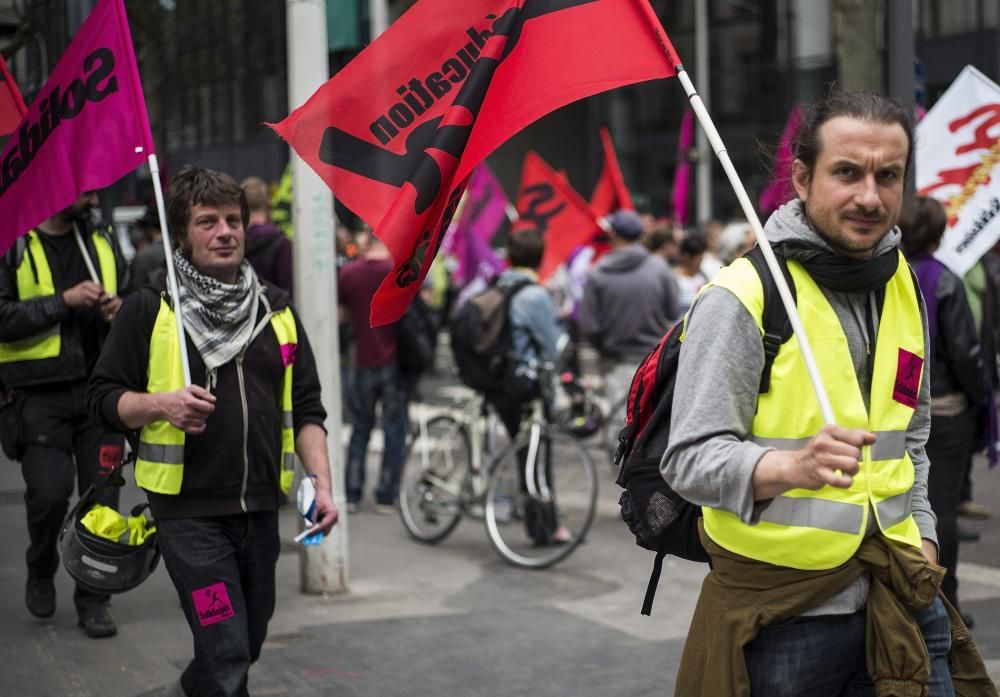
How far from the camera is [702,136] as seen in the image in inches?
1182

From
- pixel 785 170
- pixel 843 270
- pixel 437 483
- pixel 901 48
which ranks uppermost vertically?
pixel 901 48

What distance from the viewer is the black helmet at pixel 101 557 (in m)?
4.41

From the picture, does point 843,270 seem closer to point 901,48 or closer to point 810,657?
point 810,657

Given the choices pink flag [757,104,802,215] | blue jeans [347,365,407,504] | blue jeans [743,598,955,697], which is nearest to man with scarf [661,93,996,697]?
blue jeans [743,598,955,697]

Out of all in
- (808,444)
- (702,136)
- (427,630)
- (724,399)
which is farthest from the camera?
(702,136)

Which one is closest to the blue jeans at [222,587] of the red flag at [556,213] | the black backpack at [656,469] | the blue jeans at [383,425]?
the black backpack at [656,469]

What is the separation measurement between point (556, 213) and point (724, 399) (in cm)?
1004

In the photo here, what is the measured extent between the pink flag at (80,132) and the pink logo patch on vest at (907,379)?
8.98 ft

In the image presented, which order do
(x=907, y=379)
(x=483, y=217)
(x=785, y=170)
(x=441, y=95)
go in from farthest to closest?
(x=483, y=217) < (x=441, y=95) < (x=785, y=170) < (x=907, y=379)

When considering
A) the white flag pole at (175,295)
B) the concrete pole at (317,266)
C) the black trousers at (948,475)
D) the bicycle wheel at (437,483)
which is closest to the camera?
the white flag pole at (175,295)

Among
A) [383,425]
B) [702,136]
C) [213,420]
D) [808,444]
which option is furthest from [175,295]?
[702,136]

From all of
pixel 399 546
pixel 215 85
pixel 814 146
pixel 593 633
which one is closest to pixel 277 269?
pixel 399 546

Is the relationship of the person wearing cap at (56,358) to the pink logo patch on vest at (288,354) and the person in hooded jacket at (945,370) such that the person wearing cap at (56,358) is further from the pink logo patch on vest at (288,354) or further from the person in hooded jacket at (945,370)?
the person in hooded jacket at (945,370)

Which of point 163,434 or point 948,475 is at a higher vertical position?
point 163,434
